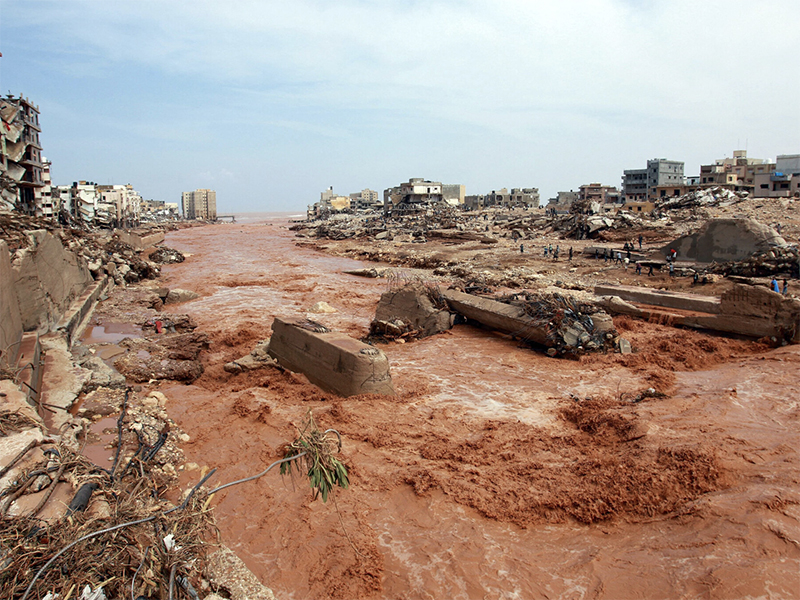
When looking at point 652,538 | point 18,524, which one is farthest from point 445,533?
point 18,524

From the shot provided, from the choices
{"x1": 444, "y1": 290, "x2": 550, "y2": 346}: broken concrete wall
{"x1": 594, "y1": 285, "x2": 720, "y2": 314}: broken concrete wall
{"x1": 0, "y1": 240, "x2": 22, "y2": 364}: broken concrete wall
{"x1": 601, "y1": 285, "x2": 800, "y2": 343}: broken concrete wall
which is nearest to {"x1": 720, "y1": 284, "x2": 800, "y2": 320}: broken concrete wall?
{"x1": 601, "y1": 285, "x2": 800, "y2": 343}: broken concrete wall

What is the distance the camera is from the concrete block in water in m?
7.50

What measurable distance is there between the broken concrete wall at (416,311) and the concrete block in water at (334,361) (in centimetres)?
324

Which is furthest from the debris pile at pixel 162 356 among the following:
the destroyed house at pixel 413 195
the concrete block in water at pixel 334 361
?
the destroyed house at pixel 413 195

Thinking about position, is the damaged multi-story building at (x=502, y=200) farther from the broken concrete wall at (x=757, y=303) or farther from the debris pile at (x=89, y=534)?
the debris pile at (x=89, y=534)

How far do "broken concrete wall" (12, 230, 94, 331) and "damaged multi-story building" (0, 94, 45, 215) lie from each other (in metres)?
19.1

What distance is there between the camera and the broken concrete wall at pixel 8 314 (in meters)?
7.11

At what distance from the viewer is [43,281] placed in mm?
10547

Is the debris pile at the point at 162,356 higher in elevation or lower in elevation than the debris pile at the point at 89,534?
lower

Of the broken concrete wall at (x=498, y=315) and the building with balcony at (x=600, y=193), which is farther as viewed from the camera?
the building with balcony at (x=600, y=193)

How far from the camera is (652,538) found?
4035mm

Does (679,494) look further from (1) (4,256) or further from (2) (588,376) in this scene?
(1) (4,256)

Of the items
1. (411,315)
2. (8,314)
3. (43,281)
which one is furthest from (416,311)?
(43,281)

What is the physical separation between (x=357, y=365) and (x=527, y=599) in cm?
427
